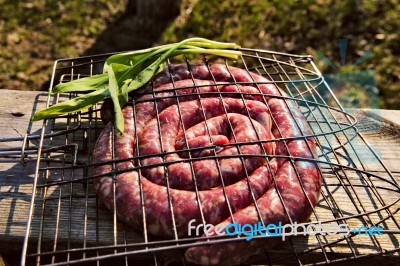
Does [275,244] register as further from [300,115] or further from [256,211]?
[300,115]

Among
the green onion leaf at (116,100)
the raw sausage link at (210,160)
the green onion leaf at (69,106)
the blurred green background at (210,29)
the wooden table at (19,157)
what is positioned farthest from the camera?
the blurred green background at (210,29)

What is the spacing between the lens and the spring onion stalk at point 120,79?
268 centimetres

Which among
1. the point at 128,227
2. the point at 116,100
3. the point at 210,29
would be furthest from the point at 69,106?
the point at 210,29

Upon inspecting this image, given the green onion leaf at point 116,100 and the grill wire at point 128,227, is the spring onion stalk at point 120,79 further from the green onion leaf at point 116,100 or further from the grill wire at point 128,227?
the grill wire at point 128,227

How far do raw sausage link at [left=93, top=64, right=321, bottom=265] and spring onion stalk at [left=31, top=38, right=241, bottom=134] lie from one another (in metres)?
0.10

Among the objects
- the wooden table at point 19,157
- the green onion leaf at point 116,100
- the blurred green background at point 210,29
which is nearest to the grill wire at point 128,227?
the wooden table at point 19,157

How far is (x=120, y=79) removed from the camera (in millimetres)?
2877

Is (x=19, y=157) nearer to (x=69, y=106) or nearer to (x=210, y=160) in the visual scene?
(x=69, y=106)

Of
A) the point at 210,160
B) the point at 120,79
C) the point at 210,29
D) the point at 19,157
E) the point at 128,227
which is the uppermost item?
the point at 210,29

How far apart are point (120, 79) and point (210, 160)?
2.70ft

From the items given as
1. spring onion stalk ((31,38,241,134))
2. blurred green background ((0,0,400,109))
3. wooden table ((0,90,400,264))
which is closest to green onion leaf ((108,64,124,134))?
spring onion stalk ((31,38,241,134))

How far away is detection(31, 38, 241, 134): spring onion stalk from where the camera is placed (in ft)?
8.78

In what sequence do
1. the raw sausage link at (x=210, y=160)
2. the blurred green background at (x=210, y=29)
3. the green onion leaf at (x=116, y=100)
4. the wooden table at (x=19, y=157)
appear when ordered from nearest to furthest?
1. the raw sausage link at (x=210, y=160)
2. the wooden table at (x=19, y=157)
3. the green onion leaf at (x=116, y=100)
4. the blurred green background at (x=210, y=29)

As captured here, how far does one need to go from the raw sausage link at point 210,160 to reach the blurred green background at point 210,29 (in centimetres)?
260
